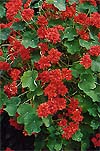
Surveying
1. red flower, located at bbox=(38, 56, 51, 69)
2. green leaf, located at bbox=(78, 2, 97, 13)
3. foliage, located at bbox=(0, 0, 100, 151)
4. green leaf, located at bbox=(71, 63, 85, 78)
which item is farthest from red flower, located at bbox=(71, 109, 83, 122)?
green leaf, located at bbox=(78, 2, 97, 13)

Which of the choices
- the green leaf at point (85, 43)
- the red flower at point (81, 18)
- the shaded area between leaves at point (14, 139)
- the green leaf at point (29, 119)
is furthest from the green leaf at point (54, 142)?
the shaded area between leaves at point (14, 139)

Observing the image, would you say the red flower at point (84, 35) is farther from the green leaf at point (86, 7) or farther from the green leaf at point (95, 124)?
the green leaf at point (95, 124)

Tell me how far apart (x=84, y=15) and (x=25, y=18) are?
335mm

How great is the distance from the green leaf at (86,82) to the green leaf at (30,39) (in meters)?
0.32

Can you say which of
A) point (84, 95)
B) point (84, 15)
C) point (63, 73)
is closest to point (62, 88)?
point (63, 73)

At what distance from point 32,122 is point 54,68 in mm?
340

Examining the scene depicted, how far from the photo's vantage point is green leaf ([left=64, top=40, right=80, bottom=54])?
7.52 ft

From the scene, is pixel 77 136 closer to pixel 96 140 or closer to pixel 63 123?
pixel 63 123

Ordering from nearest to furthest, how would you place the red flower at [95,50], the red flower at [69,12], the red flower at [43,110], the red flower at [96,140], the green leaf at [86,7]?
the red flower at [43,110] → the red flower at [95,50] → the red flower at [69,12] → the green leaf at [86,7] → the red flower at [96,140]

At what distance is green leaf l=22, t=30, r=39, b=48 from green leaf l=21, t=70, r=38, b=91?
0.15 metres

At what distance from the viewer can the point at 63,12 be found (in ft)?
7.74

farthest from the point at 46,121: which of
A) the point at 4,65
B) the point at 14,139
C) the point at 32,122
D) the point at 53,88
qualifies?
the point at 14,139

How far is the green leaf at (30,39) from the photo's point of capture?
7.39ft

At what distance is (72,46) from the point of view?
2307mm
